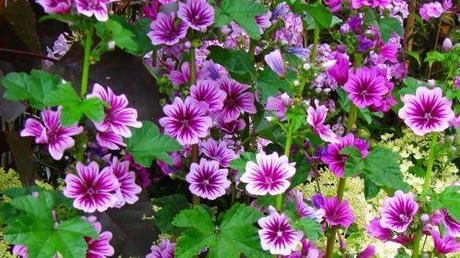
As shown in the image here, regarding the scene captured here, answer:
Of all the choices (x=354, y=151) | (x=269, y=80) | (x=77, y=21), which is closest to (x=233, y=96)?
(x=269, y=80)

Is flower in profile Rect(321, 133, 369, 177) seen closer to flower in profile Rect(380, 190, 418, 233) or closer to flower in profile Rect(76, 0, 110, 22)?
flower in profile Rect(380, 190, 418, 233)

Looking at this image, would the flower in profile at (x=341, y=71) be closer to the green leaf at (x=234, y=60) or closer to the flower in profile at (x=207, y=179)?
the green leaf at (x=234, y=60)

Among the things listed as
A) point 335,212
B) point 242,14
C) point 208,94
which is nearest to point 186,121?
point 208,94

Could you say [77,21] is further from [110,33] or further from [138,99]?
[138,99]

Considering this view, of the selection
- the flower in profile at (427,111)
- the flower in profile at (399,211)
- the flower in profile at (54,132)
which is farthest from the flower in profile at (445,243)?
the flower in profile at (54,132)

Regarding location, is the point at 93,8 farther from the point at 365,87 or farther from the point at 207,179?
the point at 365,87
